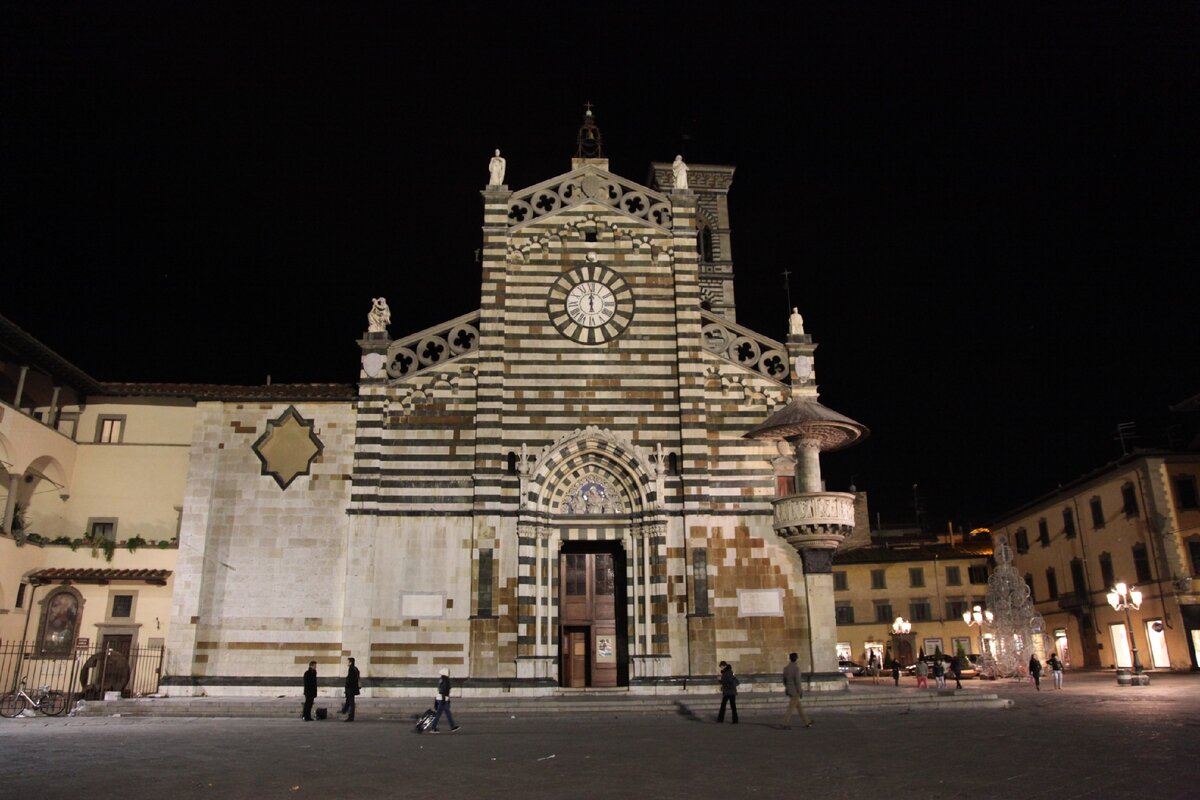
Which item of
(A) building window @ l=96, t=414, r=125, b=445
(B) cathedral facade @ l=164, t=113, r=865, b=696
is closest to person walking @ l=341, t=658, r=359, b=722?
(B) cathedral facade @ l=164, t=113, r=865, b=696

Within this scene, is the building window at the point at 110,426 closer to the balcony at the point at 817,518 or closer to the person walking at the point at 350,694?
the person walking at the point at 350,694

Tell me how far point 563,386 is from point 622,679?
8.19 metres

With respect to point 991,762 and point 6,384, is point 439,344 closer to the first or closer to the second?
point 6,384

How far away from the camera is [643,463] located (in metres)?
24.6

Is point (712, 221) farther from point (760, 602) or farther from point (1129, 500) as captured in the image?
point (760, 602)

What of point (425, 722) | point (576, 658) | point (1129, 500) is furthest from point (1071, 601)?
point (425, 722)

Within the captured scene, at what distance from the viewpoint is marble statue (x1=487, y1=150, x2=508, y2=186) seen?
2692 cm

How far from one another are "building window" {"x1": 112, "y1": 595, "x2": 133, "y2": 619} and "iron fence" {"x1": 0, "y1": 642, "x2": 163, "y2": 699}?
1.00 meters

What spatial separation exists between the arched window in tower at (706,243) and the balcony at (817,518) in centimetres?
2204

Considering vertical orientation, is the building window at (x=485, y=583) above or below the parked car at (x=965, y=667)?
above

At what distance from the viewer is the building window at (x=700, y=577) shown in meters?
23.5

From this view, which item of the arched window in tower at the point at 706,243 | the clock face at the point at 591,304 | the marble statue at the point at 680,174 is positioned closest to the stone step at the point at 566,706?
the clock face at the point at 591,304

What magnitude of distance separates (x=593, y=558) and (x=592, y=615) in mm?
1577

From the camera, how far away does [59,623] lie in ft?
82.3
